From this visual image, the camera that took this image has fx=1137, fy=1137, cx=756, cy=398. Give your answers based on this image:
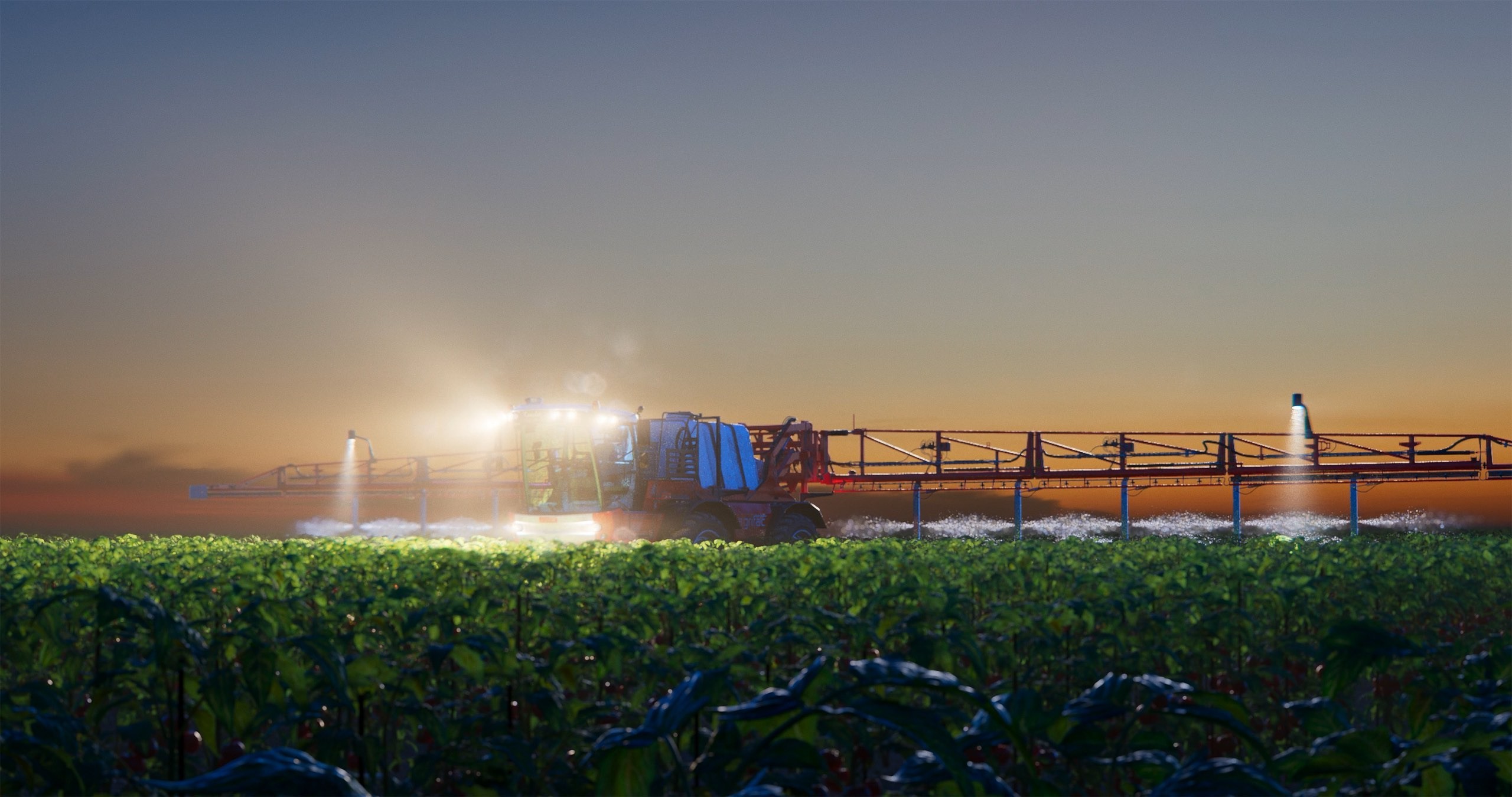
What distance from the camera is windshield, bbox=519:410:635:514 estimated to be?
80.2 feet

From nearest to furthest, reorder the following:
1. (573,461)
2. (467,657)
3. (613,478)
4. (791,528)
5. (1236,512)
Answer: (467,657) → (573,461) → (613,478) → (791,528) → (1236,512)

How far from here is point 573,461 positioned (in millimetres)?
24656

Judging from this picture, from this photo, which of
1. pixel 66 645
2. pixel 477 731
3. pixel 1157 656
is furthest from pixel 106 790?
pixel 1157 656

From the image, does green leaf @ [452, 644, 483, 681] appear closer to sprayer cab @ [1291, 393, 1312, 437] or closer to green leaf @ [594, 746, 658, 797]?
green leaf @ [594, 746, 658, 797]

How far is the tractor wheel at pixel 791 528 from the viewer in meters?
A: 28.4

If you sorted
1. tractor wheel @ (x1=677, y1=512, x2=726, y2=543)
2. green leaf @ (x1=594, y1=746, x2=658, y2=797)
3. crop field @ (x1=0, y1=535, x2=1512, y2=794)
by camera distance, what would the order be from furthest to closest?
tractor wheel @ (x1=677, y1=512, x2=726, y2=543) < crop field @ (x1=0, y1=535, x2=1512, y2=794) < green leaf @ (x1=594, y1=746, x2=658, y2=797)

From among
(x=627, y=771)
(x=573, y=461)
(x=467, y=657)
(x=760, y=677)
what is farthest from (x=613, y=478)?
(x=627, y=771)

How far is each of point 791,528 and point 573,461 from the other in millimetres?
6906

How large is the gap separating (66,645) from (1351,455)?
41.8 metres

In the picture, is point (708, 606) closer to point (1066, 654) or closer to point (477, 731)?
point (1066, 654)

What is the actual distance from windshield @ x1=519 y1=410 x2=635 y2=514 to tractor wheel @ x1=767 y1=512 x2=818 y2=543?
485cm

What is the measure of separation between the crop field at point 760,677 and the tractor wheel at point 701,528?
14.6m

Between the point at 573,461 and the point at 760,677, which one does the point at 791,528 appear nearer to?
the point at 573,461

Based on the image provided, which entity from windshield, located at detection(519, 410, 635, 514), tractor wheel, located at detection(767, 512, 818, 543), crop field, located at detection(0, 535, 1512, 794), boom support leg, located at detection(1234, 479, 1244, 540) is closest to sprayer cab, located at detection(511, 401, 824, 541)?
windshield, located at detection(519, 410, 635, 514)
